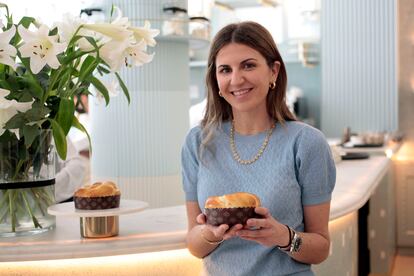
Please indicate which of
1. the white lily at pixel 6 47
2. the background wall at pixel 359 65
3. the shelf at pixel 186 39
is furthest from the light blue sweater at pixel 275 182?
the background wall at pixel 359 65

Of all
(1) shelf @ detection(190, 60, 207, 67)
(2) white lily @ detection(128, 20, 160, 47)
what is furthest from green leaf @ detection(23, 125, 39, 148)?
(1) shelf @ detection(190, 60, 207, 67)

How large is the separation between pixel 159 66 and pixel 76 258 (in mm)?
2058

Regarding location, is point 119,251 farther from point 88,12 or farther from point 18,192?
point 88,12

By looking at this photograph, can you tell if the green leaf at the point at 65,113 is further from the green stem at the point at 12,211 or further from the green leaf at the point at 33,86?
the green stem at the point at 12,211

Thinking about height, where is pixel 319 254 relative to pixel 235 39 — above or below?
below

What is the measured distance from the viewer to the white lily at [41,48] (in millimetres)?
Answer: 1781

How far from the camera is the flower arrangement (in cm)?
180

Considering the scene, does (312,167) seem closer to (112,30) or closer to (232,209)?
(232,209)

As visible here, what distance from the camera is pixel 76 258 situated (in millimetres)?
1921

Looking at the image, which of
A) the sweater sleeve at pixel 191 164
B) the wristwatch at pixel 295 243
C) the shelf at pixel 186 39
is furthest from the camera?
the shelf at pixel 186 39

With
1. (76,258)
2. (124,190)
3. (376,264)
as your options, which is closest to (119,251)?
(76,258)

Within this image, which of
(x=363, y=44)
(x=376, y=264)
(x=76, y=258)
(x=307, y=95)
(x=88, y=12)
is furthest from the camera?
(x=307, y=95)

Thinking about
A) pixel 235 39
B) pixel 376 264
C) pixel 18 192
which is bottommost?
pixel 376 264

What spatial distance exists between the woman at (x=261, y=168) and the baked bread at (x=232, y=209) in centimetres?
18
